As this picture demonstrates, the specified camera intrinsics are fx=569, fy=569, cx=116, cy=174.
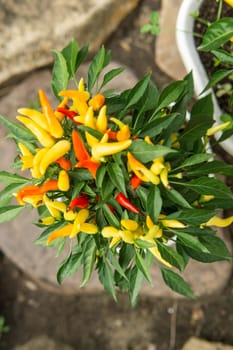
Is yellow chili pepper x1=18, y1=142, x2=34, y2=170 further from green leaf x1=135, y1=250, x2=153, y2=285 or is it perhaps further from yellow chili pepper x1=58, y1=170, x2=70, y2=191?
green leaf x1=135, y1=250, x2=153, y2=285

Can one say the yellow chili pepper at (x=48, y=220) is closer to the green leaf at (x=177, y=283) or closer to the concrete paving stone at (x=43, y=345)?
the green leaf at (x=177, y=283)

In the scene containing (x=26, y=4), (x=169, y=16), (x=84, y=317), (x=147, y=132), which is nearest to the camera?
(x=147, y=132)

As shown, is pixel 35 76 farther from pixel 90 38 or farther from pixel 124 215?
pixel 124 215

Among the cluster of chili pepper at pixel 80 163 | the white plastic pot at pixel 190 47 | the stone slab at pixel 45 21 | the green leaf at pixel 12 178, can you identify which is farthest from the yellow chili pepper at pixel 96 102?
the stone slab at pixel 45 21

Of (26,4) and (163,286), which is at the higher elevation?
(26,4)

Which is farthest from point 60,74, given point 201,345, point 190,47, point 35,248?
point 201,345

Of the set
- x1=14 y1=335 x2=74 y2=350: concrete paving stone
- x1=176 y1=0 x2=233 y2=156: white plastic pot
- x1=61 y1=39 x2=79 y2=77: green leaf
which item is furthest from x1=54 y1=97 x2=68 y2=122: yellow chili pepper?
x1=14 y1=335 x2=74 y2=350: concrete paving stone

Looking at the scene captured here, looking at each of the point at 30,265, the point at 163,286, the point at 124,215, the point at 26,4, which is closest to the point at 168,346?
the point at 163,286
